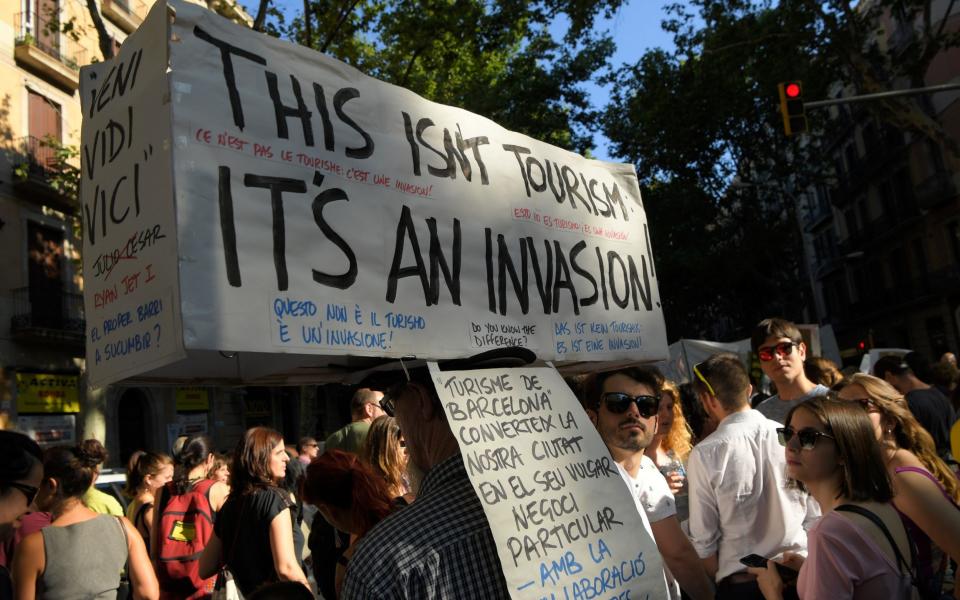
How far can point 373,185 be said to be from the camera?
7.20 feet

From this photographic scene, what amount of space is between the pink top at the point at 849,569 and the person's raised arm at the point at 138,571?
3.18m

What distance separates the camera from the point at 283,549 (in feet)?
13.1

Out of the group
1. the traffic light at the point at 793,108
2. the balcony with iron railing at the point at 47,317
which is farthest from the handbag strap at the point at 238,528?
the balcony with iron railing at the point at 47,317

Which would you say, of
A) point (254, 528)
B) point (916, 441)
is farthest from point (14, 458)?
point (916, 441)

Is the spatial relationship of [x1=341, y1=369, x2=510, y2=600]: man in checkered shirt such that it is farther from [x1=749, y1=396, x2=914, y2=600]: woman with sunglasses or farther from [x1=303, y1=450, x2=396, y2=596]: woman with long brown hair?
[x1=303, y1=450, x2=396, y2=596]: woman with long brown hair

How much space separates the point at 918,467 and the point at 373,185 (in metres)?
2.51

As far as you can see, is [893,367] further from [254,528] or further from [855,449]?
[254,528]

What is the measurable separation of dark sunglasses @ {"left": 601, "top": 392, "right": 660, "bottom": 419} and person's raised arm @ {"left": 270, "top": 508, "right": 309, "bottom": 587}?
188 centimetres

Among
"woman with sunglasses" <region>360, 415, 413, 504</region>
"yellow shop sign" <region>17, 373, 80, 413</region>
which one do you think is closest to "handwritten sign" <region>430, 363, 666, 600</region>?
"woman with sunglasses" <region>360, 415, 413, 504</region>

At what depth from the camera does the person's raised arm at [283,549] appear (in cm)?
394

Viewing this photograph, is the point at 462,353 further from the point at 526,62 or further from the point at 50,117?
the point at 50,117

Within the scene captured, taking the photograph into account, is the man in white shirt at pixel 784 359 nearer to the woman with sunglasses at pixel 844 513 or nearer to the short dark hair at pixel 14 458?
the woman with sunglasses at pixel 844 513

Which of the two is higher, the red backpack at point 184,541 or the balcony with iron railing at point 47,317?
the balcony with iron railing at point 47,317

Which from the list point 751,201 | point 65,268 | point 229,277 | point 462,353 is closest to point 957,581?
point 462,353
